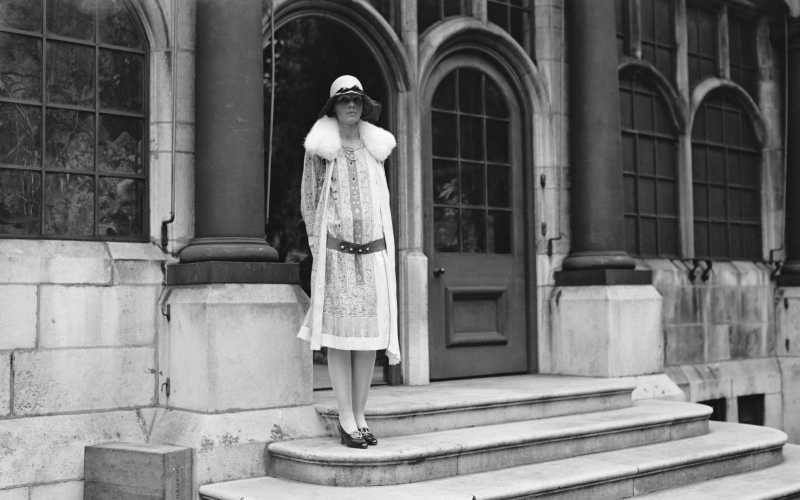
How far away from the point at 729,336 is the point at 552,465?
4990 millimetres

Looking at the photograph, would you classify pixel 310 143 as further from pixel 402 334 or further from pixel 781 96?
pixel 781 96

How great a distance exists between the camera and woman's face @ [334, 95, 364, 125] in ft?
19.1

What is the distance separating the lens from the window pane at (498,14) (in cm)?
888

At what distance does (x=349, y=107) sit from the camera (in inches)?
230

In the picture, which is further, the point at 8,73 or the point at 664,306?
the point at 664,306

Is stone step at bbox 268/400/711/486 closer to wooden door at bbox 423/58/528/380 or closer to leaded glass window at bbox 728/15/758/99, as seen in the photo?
wooden door at bbox 423/58/528/380

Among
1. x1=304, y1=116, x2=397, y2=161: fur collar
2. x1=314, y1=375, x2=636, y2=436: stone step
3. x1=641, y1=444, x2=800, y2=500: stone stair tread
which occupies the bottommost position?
x1=641, y1=444, x2=800, y2=500: stone stair tread

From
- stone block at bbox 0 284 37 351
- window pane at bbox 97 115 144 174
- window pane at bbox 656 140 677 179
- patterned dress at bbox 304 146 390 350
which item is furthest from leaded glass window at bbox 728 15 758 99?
stone block at bbox 0 284 37 351

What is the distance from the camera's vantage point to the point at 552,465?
618 centimetres

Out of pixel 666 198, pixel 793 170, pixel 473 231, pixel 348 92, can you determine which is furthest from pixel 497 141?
pixel 793 170

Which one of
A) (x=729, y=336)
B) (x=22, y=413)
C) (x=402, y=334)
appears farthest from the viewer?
(x=729, y=336)

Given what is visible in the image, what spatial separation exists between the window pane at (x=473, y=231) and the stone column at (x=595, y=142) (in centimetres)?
83

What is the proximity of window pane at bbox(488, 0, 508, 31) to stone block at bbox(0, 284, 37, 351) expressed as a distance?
488 cm

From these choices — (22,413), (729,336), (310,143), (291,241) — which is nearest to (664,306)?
(729,336)
